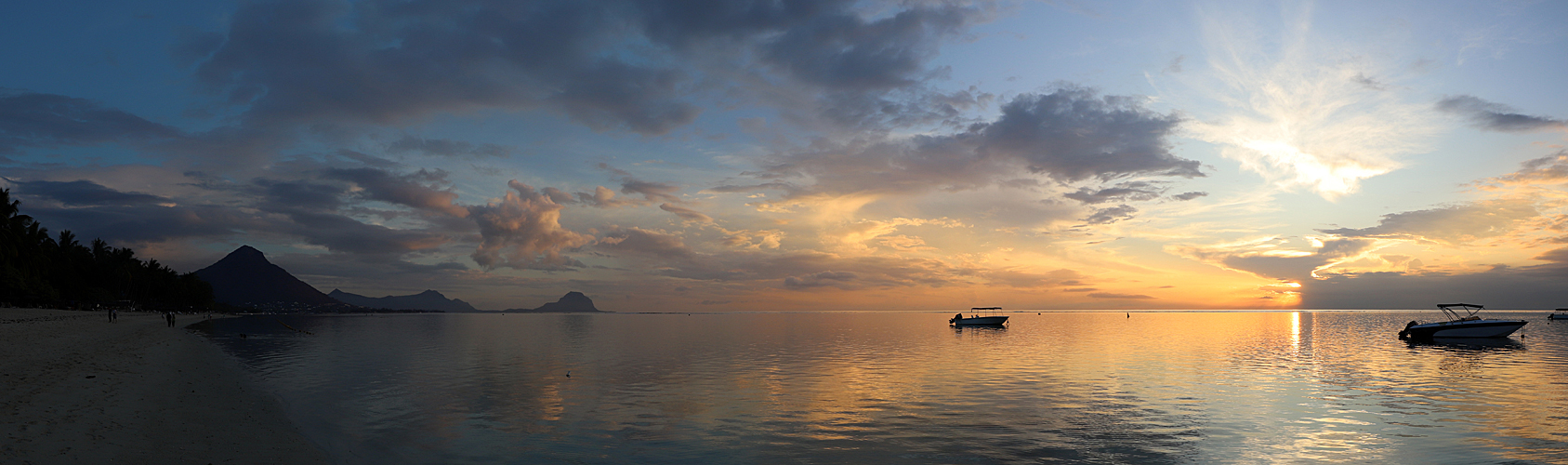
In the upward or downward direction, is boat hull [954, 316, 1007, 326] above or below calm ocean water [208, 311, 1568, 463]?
below

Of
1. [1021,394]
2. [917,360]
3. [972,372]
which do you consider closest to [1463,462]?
[1021,394]

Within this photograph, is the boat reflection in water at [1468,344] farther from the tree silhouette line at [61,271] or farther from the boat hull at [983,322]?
the tree silhouette line at [61,271]

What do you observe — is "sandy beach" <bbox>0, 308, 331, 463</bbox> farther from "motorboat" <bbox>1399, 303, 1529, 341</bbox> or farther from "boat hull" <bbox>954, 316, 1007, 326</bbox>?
"boat hull" <bbox>954, 316, 1007, 326</bbox>

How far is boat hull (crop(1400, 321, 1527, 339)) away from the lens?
79.2 meters

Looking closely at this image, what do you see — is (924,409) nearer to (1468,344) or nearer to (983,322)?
(1468,344)

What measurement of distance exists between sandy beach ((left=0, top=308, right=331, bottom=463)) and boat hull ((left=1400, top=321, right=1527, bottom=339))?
10895 cm

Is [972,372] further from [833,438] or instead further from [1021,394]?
Result: [833,438]

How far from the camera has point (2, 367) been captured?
30.0 m

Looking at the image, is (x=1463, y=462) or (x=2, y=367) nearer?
(x=1463, y=462)

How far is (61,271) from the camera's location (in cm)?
13362

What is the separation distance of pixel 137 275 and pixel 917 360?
770ft

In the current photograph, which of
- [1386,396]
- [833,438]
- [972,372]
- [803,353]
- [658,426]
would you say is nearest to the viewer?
[833,438]

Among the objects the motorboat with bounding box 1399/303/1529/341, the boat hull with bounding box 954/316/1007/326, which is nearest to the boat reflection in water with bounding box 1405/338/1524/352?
the motorboat with bounding box 1399/303/1529/341

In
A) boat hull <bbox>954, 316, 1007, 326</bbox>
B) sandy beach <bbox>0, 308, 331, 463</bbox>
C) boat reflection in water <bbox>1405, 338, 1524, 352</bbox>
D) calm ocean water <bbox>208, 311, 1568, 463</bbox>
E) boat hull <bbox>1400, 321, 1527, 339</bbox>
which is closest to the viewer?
sandy beach <bbox>0, 308, 331, 463</bbox>
